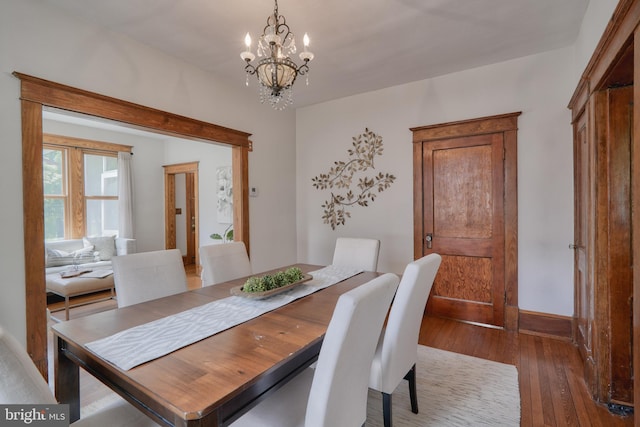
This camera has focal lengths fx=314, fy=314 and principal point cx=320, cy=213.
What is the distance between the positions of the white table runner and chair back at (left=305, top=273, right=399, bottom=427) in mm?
575

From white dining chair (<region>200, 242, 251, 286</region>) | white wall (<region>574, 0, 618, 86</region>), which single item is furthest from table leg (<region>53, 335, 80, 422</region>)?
white wall (<region>574, 0, 618, 86</region>)

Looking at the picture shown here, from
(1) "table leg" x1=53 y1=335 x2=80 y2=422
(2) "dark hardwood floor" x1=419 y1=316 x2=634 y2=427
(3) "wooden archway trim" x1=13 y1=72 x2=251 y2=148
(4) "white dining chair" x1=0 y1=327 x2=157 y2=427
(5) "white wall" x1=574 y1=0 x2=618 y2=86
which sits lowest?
(2) "dark hardwood floor" x1=419 y1=316 x2=634 y2=427

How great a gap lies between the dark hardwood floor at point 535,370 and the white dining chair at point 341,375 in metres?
1.35

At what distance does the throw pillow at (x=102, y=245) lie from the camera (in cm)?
516

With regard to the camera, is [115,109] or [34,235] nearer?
[34,235]

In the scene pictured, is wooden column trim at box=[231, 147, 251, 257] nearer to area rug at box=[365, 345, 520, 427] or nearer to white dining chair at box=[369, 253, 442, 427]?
area rug at box=[365, 345, 520, 427]

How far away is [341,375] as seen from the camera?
→ 3.66 feet

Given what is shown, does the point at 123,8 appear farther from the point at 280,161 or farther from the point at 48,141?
the point at 48,141

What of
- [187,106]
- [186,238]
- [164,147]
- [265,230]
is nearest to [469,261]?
[265,230]

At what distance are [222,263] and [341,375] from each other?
1678mm

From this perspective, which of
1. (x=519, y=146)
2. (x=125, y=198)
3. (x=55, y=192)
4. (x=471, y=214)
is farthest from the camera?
(x=125, y=198)

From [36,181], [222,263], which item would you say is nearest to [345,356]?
[222,263]

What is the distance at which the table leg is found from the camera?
140cm

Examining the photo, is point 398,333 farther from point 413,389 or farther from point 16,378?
point 16,378
